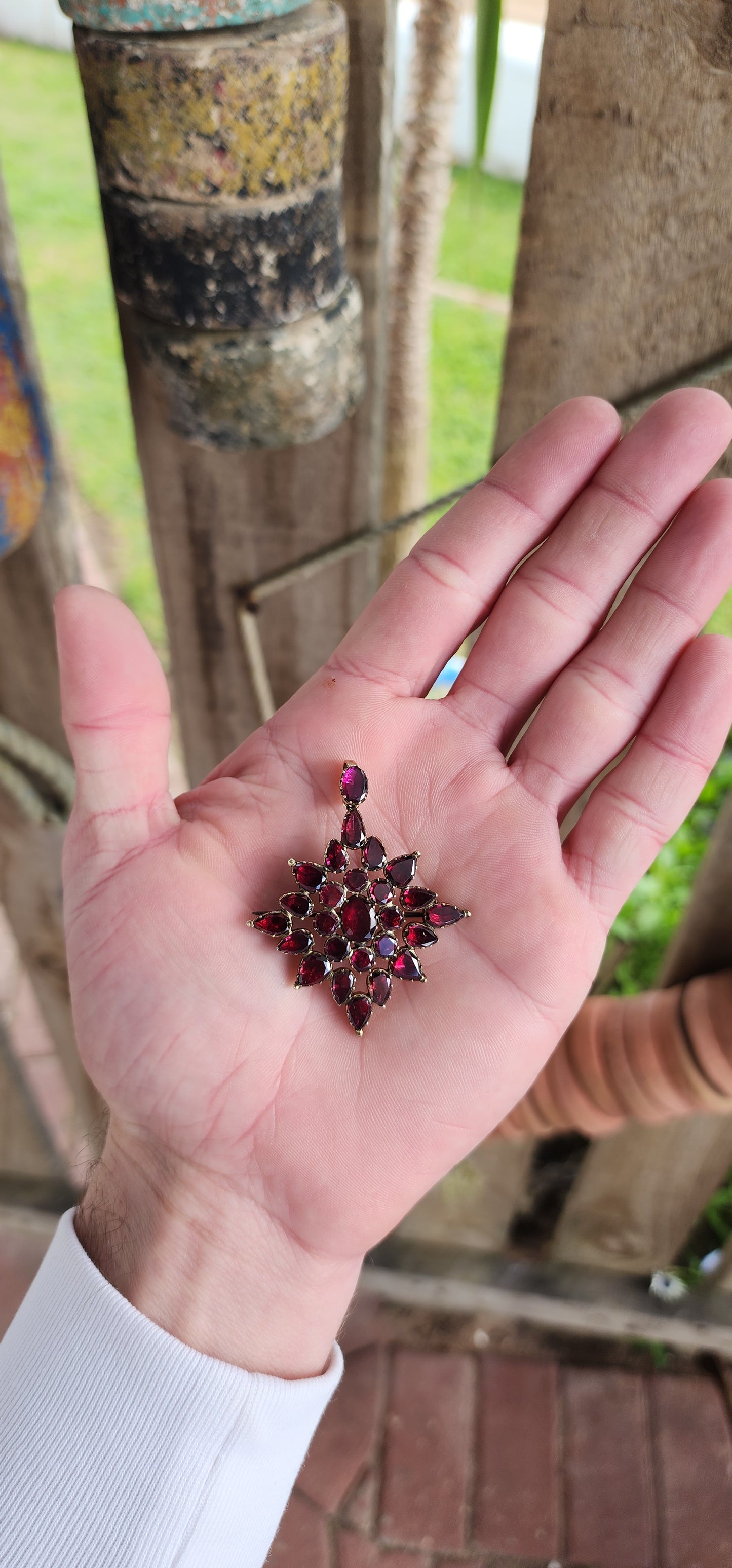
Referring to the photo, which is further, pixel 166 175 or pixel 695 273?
pixel 695 273

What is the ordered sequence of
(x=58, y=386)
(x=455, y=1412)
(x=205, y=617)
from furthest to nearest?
(x=58, y=386) → (x=455, y=1412) → (x=205, y=617)

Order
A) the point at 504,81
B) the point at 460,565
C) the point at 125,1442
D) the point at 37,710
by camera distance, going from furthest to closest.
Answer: the point at 504,81 < the point at 37,710 < the point at 460,565 < the point at 125,1442

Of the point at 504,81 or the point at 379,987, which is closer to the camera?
the point at 379,987

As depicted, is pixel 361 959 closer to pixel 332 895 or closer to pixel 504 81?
pixel 332 895

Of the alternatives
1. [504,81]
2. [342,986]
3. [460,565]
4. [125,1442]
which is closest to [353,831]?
[342,986]

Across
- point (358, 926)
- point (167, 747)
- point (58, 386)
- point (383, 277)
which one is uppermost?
point (383, 277)

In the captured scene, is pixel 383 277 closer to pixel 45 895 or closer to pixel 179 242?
pixel 179 242

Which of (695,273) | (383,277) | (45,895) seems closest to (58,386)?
(45,895)

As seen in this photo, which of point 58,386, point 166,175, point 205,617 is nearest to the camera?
point 166,175
